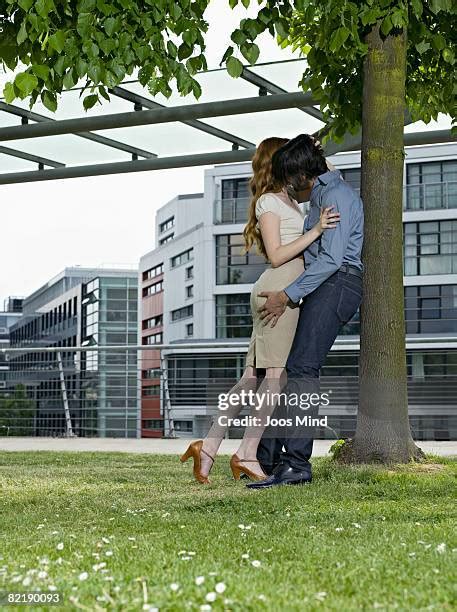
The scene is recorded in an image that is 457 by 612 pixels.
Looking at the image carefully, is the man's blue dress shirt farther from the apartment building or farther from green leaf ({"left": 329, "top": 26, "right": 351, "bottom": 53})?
the apartment building

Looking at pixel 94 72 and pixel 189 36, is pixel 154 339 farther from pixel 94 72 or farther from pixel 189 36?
pixel 94 72

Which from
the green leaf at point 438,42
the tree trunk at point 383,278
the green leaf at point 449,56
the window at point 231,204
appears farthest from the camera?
the window at point 231,204

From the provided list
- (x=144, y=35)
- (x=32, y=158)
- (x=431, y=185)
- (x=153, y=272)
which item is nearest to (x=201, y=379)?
→ (x=32, y=158)

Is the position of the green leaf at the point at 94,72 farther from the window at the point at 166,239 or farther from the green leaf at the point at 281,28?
the window at the point at 166,239

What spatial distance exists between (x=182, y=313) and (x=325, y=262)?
80.8 meters

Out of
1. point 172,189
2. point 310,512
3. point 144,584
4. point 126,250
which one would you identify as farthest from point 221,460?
point 126,250

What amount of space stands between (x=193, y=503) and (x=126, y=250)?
112 metres

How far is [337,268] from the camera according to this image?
16.7 ft

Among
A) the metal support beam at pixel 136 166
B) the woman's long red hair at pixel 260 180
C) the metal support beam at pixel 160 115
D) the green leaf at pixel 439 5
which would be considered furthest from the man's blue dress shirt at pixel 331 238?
the metal support beam at pixel 136 166

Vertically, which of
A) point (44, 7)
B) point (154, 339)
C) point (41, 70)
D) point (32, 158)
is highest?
→ point (154, 339)

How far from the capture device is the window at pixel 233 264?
71.2 metres

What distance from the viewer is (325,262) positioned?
16.6 feet

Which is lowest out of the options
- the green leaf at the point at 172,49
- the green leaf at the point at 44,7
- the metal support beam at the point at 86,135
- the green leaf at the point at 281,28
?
the green leaf at the point at 44,7

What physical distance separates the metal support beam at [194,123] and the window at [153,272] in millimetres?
85017
